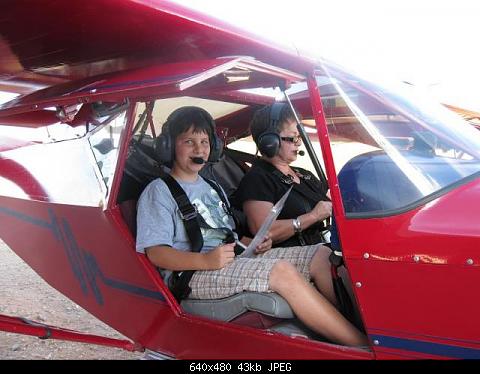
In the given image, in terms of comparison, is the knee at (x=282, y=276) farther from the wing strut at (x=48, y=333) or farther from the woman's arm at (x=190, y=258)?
the wing strut at (x=48, y=333)

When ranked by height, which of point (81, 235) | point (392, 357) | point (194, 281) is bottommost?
point (392, 357)

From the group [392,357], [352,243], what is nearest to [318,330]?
[392,357]

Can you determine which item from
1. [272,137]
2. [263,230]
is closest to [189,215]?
[263,230]

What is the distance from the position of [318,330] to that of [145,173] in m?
1.22

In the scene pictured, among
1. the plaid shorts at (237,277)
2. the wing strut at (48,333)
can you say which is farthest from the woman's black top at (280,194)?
the wing strut at (48,333)

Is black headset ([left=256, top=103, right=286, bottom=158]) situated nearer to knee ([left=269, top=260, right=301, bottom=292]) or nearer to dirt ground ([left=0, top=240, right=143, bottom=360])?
knee ([left=269, top=260, right=301, bottom=292])

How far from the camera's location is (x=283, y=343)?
2.04 metres

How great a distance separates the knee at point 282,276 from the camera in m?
2.14

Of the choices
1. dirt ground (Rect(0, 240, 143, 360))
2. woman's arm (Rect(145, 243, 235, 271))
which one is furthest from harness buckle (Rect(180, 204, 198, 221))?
dirt ground (Rect(0, 240, 143, 360))

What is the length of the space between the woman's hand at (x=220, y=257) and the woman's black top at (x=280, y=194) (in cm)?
54

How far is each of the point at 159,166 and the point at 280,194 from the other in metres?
0.66

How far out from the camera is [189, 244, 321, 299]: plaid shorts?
2191 millimetres

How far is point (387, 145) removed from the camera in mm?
1957

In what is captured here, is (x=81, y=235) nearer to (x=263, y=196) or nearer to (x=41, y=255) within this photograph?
(x=41, y=255)
